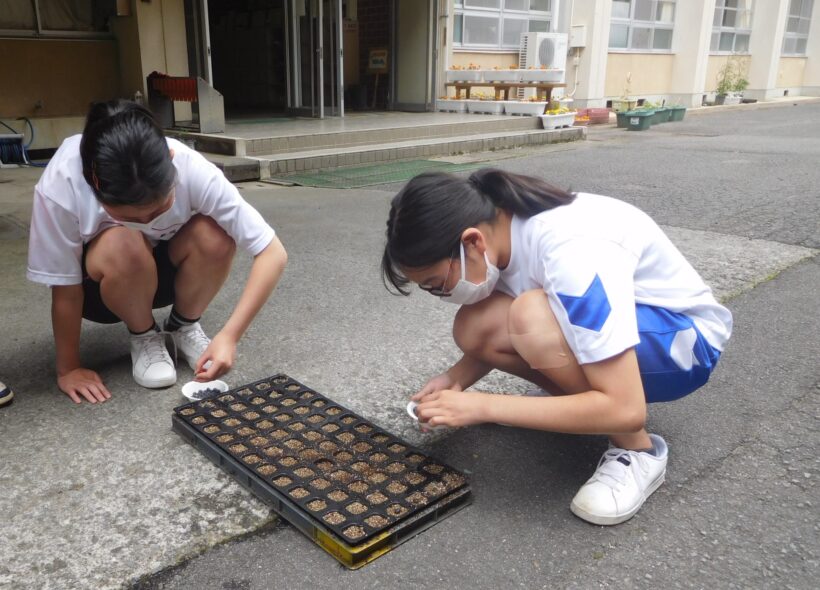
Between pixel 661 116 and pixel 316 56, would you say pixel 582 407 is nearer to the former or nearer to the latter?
pixel 316 56

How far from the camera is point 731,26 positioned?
1711 centimetres

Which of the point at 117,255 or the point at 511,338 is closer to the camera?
the point at 511,338

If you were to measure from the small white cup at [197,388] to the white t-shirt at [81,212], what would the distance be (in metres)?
0.45

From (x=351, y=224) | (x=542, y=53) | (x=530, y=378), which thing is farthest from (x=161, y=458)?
(x=542, y=53)

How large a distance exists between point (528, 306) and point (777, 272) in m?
2.44

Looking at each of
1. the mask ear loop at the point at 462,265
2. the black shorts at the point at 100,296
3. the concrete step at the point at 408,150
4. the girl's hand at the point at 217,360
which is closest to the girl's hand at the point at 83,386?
the black shorts at the point at 100,296

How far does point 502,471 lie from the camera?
1.79 m

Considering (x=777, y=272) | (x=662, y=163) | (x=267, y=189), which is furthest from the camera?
(x=662, y=163)

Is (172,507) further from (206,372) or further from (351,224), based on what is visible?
(351,224)

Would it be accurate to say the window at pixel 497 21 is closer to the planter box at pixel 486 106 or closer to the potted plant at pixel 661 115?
the planter box at pixel 486 106

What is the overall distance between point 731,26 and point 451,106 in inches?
405

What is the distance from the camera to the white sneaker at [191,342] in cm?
236

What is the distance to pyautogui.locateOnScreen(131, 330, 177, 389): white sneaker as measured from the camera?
86.6 inches

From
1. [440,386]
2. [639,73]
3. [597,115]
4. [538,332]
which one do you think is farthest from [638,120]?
[538,332]
